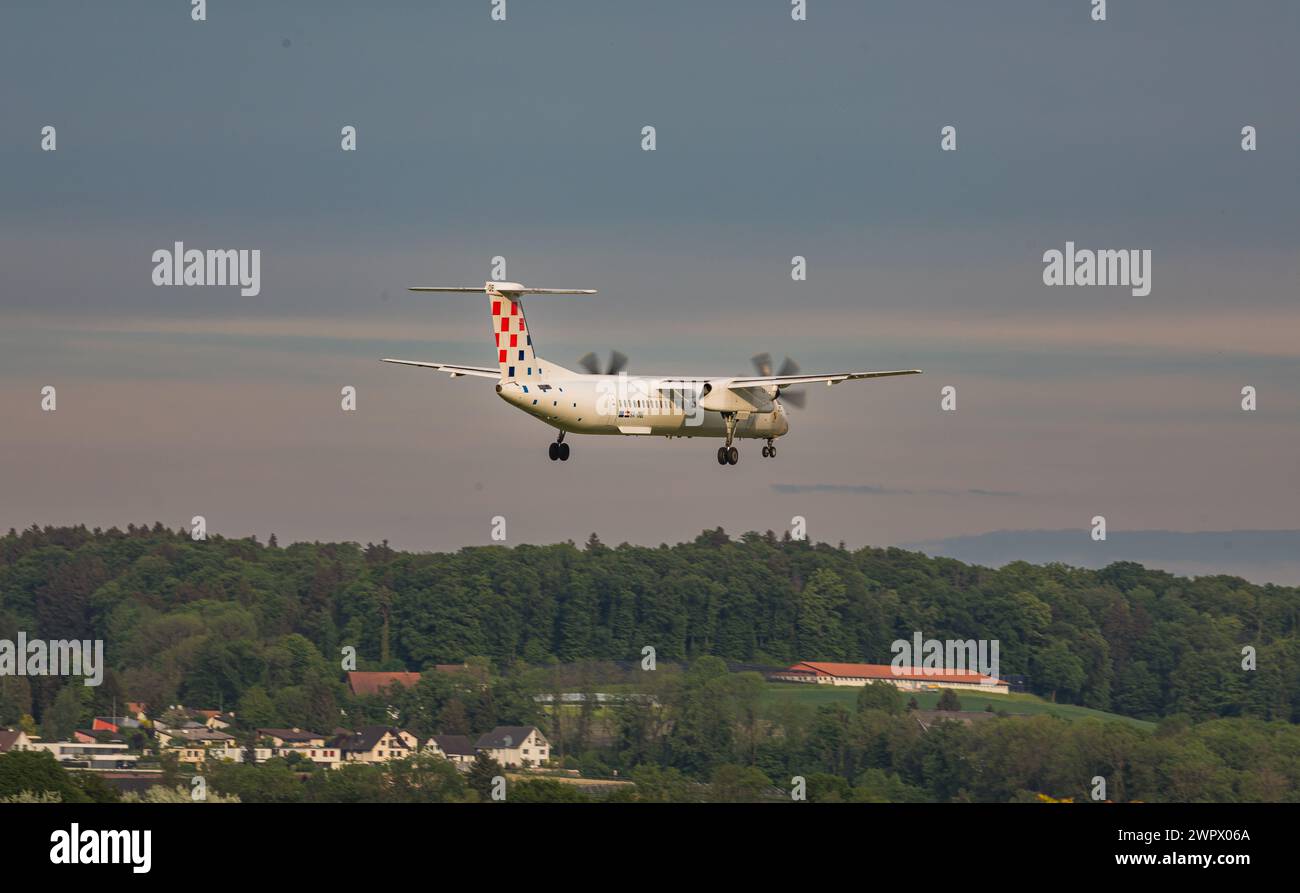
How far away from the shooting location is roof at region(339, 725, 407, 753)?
7677 inches

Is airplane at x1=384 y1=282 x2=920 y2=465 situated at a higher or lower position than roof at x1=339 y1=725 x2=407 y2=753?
higher

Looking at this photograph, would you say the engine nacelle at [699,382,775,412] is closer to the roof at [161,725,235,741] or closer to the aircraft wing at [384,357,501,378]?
the aircraft wing at [384,357,501,378]

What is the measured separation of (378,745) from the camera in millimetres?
195750

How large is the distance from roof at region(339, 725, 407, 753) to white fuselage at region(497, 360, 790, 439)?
104m

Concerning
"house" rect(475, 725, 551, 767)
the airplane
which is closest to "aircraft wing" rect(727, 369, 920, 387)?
the airplane

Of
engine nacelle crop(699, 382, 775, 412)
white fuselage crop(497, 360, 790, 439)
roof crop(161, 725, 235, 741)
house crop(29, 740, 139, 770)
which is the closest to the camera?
white fuselage crop(497, 360, 790, 439)

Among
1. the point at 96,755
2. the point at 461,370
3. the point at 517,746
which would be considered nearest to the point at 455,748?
the point at 517,746

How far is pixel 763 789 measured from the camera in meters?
168

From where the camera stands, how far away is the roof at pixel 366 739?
195 meters

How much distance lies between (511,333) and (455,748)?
9557 cm

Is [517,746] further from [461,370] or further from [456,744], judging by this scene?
[461,370]

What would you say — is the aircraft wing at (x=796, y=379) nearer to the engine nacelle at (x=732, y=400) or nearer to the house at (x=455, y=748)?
the engine nacelle at (x=732, y=400)
